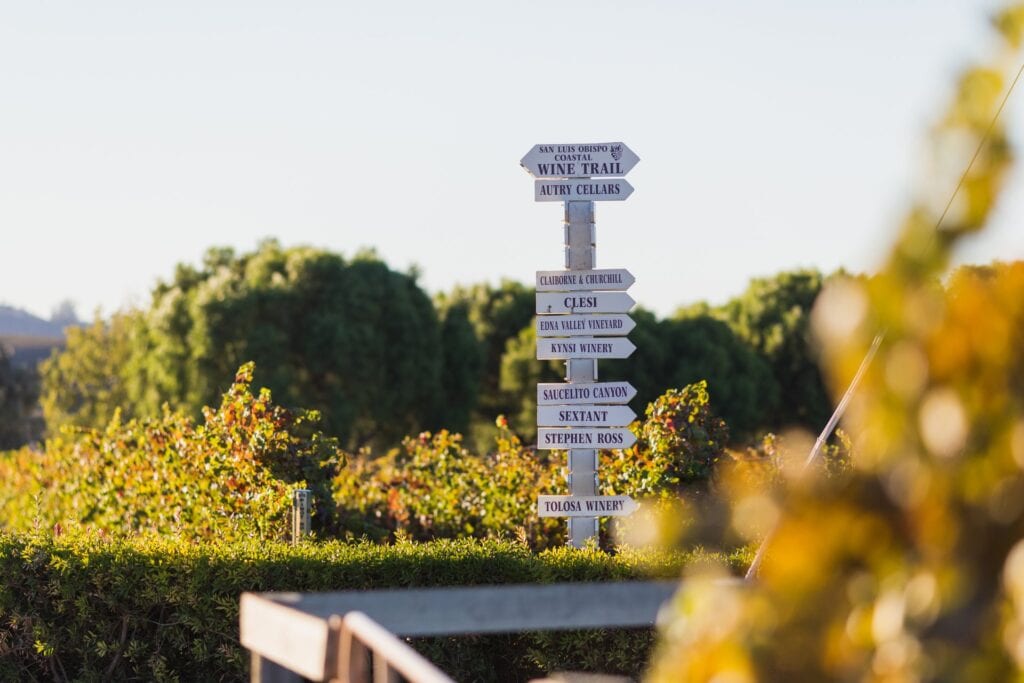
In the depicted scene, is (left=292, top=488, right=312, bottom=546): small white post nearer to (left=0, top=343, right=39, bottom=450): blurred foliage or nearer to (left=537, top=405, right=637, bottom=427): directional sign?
(left=537, top=405, right=637, bottom=427): directional sign

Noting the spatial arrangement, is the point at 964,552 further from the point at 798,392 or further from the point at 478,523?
the point at 798,392

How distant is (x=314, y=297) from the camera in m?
39.7

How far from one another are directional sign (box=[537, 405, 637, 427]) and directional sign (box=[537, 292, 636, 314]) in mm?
670

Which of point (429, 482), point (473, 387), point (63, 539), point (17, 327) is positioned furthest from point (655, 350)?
point (17, 327)

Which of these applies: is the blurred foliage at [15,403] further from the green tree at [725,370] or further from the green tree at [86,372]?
the green tree at [725,370]

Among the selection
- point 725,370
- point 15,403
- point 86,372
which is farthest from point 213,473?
point 15,403

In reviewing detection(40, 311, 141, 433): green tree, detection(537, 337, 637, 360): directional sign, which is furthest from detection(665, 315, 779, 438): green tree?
detection(537, 337, 637, 360): directional sign

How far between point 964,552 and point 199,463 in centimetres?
899

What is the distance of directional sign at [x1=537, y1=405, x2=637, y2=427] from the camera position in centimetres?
1008

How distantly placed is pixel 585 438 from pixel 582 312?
87 cm

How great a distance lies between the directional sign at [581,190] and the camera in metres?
10.2

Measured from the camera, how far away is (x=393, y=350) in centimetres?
3941

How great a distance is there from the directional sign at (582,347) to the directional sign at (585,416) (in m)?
0.36

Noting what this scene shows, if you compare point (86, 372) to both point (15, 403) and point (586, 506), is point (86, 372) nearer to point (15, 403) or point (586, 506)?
point (15, 403)
